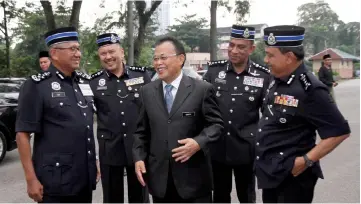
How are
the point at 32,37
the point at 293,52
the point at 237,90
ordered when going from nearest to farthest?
the point at 293,52
the point at 237,90
the point at 32,37

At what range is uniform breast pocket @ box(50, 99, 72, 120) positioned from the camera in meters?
2.98

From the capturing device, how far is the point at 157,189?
287cm

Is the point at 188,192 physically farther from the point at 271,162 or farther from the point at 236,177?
the point at 236,177

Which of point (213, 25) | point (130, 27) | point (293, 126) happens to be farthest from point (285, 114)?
point (213, 25)

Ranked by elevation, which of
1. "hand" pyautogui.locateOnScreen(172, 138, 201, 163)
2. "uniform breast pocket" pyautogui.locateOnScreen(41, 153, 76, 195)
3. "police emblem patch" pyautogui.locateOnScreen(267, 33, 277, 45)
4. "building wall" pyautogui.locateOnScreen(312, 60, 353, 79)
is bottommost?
"building wall" pyautogui.locateOnScreen(312, 60, 353, 79)

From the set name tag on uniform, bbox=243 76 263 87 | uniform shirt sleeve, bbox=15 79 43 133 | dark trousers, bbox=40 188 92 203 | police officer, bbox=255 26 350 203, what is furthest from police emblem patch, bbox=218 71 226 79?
uniform shirt sleeve, bbox=15 79 43 133

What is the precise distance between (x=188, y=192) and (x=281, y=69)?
1.04m

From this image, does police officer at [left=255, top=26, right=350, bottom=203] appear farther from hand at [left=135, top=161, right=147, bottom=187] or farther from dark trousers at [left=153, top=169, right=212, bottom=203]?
hand at [left=135, top=161, right=147, bottom=187]

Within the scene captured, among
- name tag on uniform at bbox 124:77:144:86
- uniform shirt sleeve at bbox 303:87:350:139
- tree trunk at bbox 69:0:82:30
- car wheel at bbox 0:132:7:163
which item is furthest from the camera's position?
tree trunk at bbox 69:0:82:30

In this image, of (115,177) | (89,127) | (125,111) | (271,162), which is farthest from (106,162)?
(271,162)

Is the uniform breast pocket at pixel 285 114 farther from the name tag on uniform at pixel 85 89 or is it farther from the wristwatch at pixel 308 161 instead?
the name tag on uniform at pixel 85 89

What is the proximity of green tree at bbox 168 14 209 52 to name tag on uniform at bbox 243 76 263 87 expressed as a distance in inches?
2048

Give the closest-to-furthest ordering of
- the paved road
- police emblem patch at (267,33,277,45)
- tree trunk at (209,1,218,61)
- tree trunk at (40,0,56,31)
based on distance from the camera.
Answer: police emblem patch at (267,33,277,45)
the paved road
tree trunk at (40,0,56,31)
tree trunk at (209,1,218,61)

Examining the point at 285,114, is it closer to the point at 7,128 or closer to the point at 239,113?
the point at 239,113
